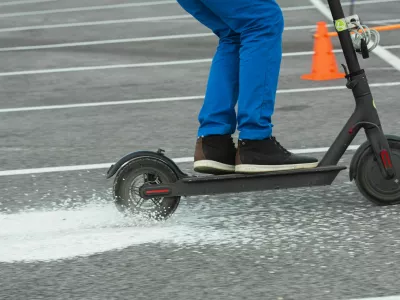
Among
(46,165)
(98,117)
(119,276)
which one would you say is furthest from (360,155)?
(98,117)

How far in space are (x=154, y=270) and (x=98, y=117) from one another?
4.02m

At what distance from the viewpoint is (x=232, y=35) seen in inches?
203

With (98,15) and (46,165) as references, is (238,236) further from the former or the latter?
(98,15)

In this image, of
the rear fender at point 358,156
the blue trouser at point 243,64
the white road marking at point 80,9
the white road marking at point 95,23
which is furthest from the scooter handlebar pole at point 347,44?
the white road marking at point 80,9

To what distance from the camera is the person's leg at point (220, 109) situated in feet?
16.8

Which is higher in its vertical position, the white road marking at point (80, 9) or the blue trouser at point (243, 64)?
the white road marking at point (80, 9)

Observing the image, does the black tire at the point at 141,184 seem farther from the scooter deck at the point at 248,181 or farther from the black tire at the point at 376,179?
the black tire at the point at 376,179

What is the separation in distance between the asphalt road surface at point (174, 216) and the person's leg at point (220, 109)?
0.92ft

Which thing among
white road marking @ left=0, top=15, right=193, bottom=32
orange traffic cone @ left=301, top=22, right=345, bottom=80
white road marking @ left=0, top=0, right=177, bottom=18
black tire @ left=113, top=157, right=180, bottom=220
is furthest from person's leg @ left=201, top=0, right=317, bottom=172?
white road marking @ left=0, top=0, right=177, bottom=18

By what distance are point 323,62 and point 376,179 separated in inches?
182

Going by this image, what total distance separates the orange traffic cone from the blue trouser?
4366 millimetres

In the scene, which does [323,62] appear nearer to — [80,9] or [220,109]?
[220,109]

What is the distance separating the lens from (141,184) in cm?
505

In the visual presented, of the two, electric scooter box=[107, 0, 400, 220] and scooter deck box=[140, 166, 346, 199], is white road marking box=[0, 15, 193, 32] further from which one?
scooter deck box=[140, 166, 346, 199]
